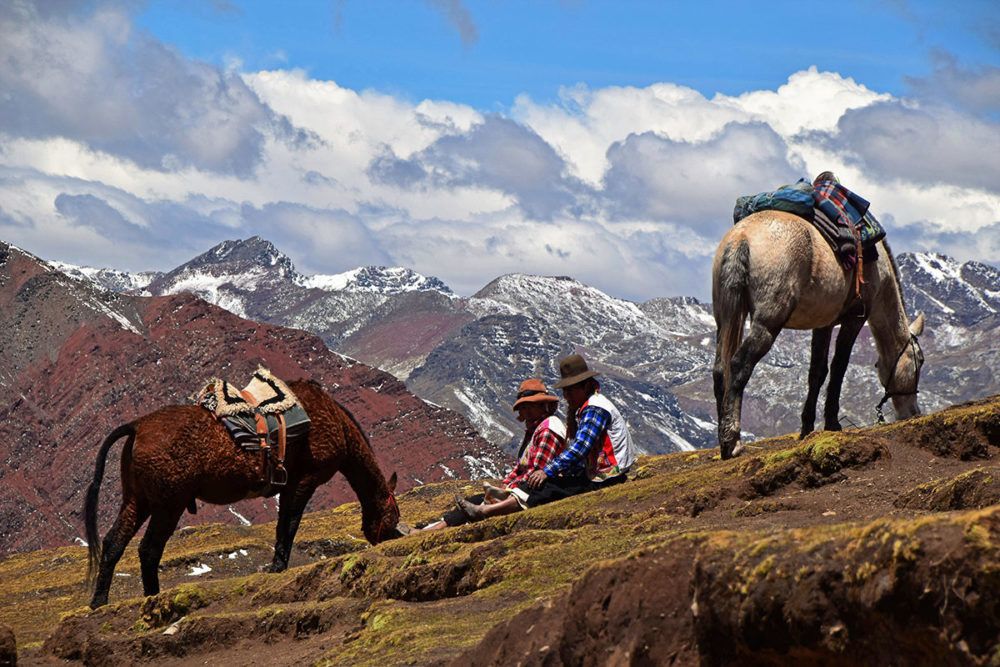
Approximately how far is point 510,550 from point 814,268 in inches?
335

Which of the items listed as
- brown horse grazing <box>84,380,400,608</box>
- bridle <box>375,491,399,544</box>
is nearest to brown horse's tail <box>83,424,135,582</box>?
brown horse grazing <box>84,380,400,608</box>

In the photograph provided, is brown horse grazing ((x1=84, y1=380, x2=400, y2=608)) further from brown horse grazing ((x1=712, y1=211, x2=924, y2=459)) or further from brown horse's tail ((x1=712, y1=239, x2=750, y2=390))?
brown horse's tail ((x1=712, y1=239, x2=750, y2=390))

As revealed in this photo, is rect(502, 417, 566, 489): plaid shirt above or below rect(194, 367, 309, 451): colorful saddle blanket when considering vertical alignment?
below

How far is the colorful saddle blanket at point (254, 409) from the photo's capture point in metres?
20.8

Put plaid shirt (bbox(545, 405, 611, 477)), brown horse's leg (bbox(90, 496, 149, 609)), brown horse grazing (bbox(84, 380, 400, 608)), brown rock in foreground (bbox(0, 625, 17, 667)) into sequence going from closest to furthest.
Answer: brown rock in foreground (bbox(0, 625, 17, 667)), plaid shirt (bbox(545, 405, 611, 477)), brown horse grazing (bbox(84, 380, 400, 608)), brown horse's leg (bbox(90, 496, 149, 609))

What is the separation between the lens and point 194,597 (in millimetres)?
17609

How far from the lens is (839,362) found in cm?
2417

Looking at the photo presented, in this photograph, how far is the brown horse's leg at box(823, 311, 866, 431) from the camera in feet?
76.7

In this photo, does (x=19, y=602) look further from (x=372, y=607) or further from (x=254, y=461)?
(x=372, y=607)

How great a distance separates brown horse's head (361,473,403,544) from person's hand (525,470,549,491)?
12.6 ft

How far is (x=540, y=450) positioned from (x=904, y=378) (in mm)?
8464

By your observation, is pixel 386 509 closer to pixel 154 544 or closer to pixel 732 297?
pixel 154 544

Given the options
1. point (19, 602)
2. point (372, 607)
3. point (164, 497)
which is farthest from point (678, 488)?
point (19, 602)

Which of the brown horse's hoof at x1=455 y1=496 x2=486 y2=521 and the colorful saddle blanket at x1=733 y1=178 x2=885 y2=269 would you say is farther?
the colorful saddle blanket at x1=733 y1=178 x2=885 y2=269
